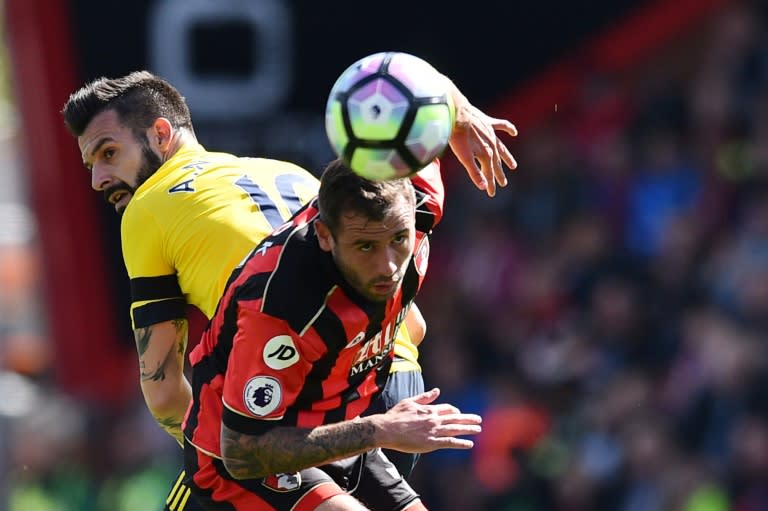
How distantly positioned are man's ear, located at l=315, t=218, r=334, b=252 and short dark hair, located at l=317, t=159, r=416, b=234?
0.01 metres

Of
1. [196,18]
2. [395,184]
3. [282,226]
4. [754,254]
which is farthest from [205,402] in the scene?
[196,18]

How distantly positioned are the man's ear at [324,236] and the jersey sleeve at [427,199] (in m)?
0.54

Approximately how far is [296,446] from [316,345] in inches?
13.5

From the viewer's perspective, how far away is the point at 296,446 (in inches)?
213

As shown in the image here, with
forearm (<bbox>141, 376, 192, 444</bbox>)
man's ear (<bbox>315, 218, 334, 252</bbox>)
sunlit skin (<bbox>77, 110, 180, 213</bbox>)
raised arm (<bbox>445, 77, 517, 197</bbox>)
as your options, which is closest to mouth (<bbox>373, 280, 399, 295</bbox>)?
man's ear (<bbox>315, 218, 334, 252</bbox>)

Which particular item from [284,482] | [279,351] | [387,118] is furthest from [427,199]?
[284,482]

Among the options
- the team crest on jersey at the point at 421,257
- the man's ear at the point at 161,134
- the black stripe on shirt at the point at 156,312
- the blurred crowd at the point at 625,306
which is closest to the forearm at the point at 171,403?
the black stripe on shirt at the point at 156,312

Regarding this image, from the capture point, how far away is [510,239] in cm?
1294

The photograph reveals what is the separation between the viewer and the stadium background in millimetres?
10656

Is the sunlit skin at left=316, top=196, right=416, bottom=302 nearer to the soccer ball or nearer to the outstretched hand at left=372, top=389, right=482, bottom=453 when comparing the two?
the soccer ball

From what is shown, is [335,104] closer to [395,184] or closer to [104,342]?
[395,184]

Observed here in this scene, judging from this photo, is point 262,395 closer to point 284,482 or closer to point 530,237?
point 284,482

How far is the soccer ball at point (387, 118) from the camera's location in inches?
208

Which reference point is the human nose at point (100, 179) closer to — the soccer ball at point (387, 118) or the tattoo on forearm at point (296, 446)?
the soccer ball at point (387, 118)
